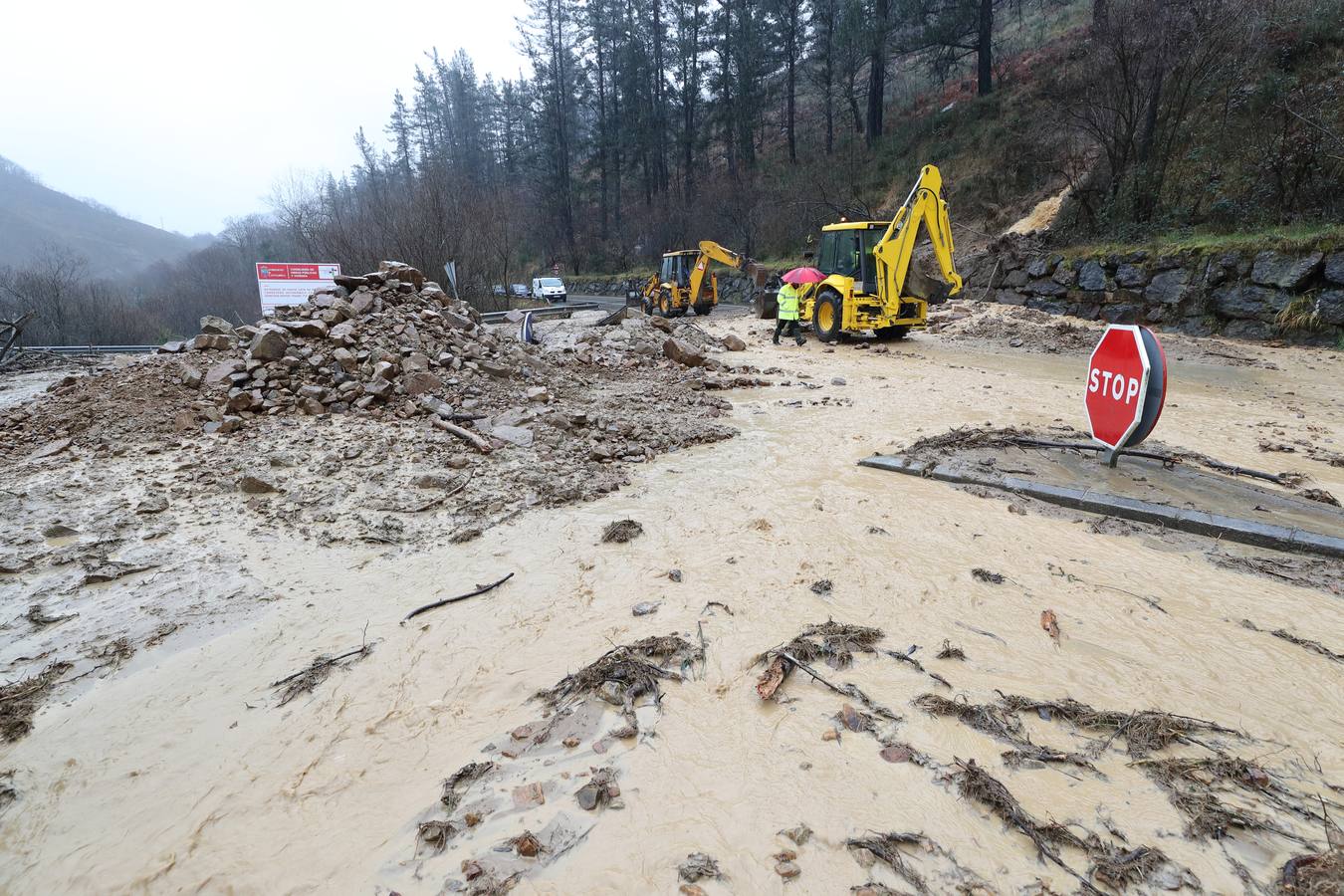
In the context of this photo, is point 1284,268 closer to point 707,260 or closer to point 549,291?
point 707,260

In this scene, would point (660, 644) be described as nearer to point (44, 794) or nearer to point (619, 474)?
point (44, 794)

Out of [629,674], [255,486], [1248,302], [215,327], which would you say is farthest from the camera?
[1248,302]

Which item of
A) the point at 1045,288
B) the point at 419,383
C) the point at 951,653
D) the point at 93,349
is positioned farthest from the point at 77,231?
the point at 951,653

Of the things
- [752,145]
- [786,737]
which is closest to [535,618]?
[786,737]

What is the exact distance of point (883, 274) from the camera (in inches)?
528

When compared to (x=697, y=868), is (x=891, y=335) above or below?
above

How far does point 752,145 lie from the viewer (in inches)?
1393

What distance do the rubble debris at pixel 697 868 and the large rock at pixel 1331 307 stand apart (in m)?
15.1

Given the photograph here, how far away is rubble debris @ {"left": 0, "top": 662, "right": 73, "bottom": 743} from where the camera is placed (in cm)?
296

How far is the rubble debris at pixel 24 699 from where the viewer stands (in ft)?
9.71

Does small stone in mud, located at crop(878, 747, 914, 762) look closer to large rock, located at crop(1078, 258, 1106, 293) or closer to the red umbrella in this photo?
the red umbrella

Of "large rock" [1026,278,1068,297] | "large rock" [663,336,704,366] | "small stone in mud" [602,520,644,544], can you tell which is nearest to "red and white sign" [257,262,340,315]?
"large rock" [663,336,704,366]

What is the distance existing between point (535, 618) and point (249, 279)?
1776 inches

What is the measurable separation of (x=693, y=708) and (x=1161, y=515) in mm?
4033
